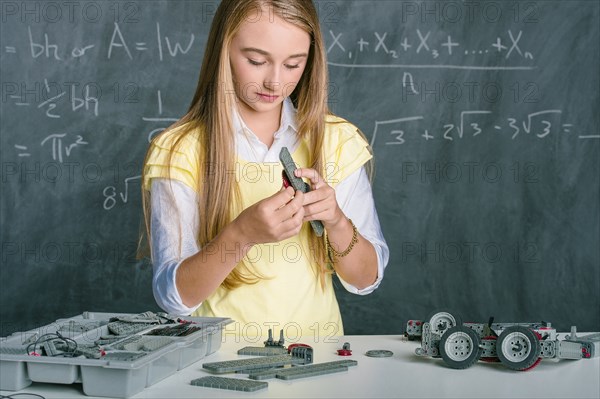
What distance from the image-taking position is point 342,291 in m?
3.16

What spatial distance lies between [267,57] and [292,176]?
311 millimetres

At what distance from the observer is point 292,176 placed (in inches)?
62.2

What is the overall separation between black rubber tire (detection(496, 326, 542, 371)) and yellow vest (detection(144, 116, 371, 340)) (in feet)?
1.56

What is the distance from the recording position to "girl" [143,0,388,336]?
5.76 ft

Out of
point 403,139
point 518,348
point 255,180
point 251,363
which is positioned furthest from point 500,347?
point 403,139

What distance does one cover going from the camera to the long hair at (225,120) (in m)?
1.79

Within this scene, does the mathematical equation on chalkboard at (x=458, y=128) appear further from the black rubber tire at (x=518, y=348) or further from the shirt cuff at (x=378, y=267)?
the black rubber tire at (x=518, y=348)

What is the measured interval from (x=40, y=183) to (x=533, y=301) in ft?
6.07

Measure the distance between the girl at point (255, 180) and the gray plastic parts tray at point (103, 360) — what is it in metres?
0.29

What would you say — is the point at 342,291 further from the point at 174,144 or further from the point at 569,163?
the point at 174,144

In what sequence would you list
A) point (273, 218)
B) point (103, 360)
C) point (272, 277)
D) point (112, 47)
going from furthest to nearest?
point (112, 47)
point (272, 277)
point (273, 218)
point (103, 360)

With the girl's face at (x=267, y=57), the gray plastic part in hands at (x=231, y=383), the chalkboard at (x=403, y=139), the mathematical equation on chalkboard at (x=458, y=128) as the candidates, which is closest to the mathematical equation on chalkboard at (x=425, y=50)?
the chalkboard at (x=403, y=139)

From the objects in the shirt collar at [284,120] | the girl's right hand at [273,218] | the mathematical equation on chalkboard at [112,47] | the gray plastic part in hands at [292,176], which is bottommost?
the girl's right hand at [273,218]

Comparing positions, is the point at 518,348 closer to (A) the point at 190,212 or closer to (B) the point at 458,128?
(A) the point at 190,212
